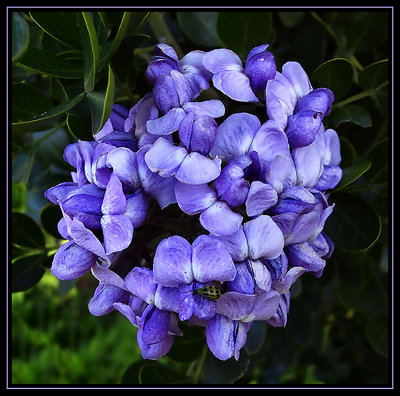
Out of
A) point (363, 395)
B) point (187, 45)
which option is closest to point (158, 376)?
point (363, 395)

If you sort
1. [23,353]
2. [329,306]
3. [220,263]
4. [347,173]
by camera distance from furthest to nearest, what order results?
[23,353], [329,306], [347,173], [220,263]

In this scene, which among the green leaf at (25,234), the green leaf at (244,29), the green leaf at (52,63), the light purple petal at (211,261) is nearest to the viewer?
the light purple petal at (211,261)

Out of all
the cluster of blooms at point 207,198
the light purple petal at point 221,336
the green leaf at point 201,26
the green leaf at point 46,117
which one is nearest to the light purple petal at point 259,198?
the cluster of blooms at point 207,198

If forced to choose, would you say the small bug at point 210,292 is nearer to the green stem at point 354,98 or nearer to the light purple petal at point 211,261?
the light purple petal at point 211,261

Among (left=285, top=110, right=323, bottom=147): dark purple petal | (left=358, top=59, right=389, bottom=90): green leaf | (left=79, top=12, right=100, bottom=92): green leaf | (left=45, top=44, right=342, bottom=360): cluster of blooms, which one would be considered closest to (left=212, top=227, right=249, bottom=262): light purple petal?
(left=45, top=44, right=342, bottom=360): cluster of blooms

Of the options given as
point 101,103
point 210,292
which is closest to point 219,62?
point 101,103

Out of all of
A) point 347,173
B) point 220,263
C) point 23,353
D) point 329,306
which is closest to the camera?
point 220,263

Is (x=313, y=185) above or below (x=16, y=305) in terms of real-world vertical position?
above

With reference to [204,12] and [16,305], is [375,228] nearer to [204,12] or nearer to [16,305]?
[204,12]

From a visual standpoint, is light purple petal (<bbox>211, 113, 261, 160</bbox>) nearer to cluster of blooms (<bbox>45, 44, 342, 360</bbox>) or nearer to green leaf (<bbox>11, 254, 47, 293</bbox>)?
cluster of blooms (<bbox>45, 44, 342, 360</bbox>)
